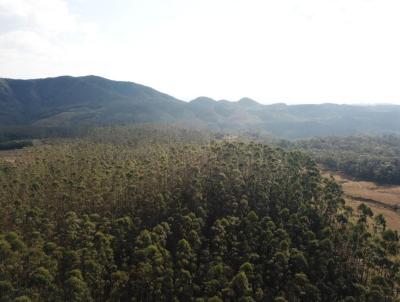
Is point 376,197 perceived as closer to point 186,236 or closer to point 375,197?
point 375,197

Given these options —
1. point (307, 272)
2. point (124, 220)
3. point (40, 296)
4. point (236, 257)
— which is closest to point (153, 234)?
point (124, 220)

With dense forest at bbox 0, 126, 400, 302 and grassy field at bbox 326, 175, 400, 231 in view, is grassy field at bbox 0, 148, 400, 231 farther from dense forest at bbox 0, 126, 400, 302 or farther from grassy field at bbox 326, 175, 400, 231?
dense forest at bbox 0, 126, 400, 302

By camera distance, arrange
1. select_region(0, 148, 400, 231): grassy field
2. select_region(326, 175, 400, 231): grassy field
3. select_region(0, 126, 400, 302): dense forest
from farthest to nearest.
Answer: select_region(0, 148, 400, 231): grassy field < select_region(326, 175, 400, 231): grassy field < select_region(0, 126, 400, 302): dense forest

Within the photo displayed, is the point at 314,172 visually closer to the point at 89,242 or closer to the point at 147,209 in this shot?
the point at 147,209

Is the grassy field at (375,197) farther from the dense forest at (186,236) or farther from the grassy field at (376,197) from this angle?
the dense forest at (186,236)

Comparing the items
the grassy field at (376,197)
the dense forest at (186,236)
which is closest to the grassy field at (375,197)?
the grassy field at (376,197)

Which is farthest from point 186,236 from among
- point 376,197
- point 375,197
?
point 376,197

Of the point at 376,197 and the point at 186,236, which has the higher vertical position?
the point at 186,236

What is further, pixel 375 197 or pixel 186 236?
pixel 375 197

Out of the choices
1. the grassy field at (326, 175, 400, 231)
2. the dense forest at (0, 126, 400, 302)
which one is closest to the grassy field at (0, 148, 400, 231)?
the grassy field at (326, 175, 400, 231)
